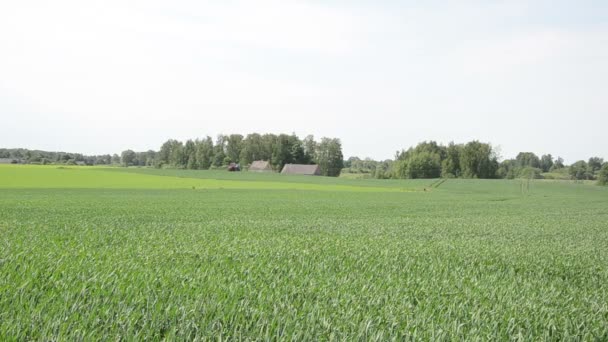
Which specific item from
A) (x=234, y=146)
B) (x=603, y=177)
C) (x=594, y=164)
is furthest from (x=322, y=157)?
(x=594, y=164)

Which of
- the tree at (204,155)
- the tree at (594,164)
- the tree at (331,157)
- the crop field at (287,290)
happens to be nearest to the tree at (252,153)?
the tree at (204,155)

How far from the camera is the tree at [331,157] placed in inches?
6767

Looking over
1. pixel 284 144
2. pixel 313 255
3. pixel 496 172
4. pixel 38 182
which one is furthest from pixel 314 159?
pixel 313 255

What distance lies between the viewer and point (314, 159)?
571 ft

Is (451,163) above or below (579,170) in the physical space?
above

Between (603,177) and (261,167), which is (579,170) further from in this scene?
(261,167)

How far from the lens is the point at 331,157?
173 metres

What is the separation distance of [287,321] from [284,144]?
16078 centimetres

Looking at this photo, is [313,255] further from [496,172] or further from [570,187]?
[496,172]

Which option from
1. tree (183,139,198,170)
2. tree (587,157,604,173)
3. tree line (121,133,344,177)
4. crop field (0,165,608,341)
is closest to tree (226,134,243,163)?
tree line (121,133,344,177)

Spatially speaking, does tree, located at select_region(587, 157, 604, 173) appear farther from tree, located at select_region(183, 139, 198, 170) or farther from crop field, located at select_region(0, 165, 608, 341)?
crop field, located at select_region(0, 165, 608, 341)

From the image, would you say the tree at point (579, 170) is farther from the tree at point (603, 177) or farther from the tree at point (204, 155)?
the tree at point (204, 155)

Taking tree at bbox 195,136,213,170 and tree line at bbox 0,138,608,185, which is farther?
tree at bbox 195,136,213,170

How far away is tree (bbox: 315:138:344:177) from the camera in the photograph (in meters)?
172
